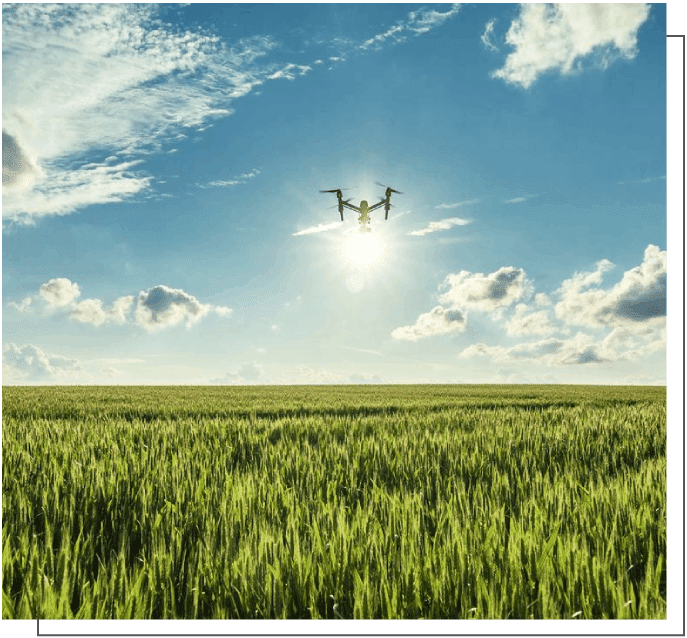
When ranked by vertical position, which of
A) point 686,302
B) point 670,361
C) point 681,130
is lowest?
point 670,361

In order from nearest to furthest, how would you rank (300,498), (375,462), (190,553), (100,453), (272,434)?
(190,553), (300,498), (375,462), (100,453), (272,434)

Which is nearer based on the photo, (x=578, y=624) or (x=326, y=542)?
(x=578, y=624)

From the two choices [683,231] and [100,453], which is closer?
[683,231]

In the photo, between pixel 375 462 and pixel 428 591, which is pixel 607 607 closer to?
pixel 428 591

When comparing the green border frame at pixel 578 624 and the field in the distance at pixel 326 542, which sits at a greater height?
the green border frame at pixel 578 624

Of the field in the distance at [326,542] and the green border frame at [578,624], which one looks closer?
the green border frame at [578,624]

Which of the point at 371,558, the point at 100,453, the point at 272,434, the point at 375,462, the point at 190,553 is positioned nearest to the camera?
the point at 371,558

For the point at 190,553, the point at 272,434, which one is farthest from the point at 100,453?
the point at 190,553

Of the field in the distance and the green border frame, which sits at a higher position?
the green border frame

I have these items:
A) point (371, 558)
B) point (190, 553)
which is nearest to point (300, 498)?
point (190, 553)

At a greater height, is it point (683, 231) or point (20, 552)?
point (683, 231)

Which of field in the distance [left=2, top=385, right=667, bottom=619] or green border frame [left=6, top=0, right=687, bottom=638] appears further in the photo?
field in the distance [left=2, top=385, right=667, bottom=619]
